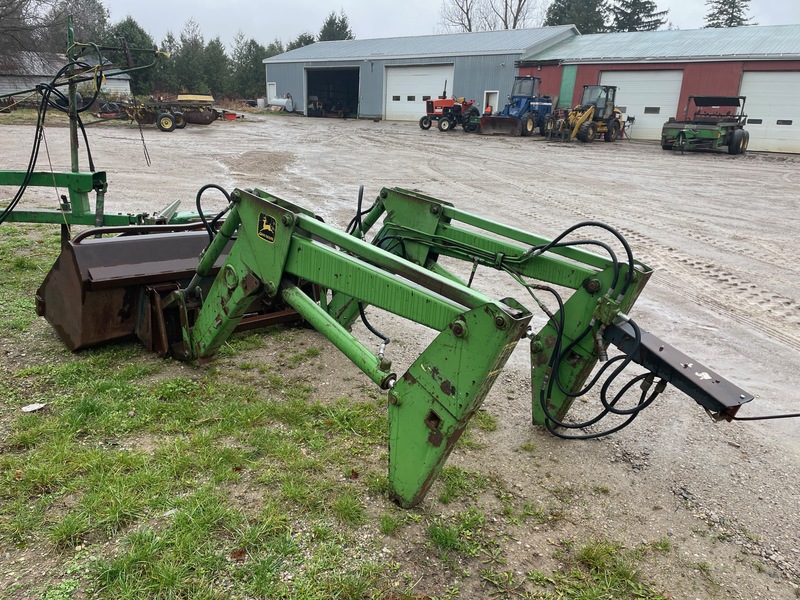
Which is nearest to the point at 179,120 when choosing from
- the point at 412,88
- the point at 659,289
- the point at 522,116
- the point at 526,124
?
the point at 522,116

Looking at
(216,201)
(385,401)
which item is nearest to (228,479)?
(385,401)

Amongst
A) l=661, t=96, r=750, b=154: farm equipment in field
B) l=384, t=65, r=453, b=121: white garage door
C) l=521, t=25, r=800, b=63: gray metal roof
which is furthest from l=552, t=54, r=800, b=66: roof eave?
l=384, t=65, r=453, b=121: white garage door

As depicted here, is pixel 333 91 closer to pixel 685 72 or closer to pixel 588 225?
pixel 685 72

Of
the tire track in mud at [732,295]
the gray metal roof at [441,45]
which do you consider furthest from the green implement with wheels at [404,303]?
the gray metal roof at [441,45]

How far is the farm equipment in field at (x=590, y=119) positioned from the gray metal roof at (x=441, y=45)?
302 inches

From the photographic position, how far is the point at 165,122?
23062 mm

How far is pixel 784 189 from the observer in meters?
13.4

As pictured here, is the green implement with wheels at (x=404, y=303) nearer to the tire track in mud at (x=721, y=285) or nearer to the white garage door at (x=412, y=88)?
the tire track in mud at (x=721, y=285)

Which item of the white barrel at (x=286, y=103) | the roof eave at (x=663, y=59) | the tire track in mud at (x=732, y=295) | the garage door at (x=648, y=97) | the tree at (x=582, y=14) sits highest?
the tree at (x=582, y=14)

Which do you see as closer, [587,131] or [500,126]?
[587,131]

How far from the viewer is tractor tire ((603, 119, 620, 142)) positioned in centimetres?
2448

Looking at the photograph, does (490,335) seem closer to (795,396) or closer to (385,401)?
(385,401)

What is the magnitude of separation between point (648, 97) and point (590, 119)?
5441 mm

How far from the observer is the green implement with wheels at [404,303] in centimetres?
235
